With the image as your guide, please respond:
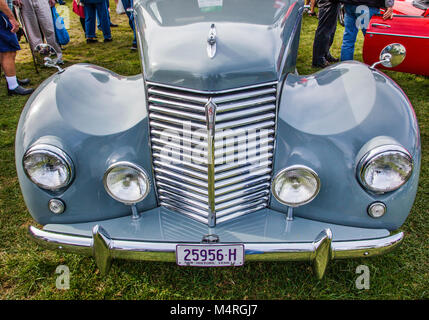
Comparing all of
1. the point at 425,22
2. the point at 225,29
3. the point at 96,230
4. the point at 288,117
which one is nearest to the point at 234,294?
the point at 96,230

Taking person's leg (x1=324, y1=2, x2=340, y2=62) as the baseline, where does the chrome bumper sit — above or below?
below

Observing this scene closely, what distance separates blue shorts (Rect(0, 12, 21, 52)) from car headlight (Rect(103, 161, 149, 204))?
12.5 feet

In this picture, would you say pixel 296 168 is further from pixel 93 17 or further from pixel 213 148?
pixel 93 17

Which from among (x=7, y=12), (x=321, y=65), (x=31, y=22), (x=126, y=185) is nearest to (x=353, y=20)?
(x=321, y=65)

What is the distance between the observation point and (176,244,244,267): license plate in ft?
6.52

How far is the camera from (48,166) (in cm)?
209

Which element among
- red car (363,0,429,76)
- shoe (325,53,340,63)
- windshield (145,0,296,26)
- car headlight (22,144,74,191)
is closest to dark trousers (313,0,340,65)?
shoe (325,53,340,63)

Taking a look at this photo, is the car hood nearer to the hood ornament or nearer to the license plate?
the hood ornament

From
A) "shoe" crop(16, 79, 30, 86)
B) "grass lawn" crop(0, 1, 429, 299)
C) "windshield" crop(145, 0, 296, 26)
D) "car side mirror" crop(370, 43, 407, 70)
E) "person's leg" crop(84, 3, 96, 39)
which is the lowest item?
"grass lawn" crop(0, 1, 429, 299)

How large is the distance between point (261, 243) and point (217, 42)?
3.97ft

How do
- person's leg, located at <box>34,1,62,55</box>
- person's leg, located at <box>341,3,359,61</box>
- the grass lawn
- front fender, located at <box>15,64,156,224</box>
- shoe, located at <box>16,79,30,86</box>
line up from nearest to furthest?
front fender, located at <box>15,64,156,224</box>, the grass lawn, person's leg, located at <box>341,3,359,61</box>, shoe, located at <box>16,79,30,86</box>, person's leg, located at <box>34,1,62,55</box>

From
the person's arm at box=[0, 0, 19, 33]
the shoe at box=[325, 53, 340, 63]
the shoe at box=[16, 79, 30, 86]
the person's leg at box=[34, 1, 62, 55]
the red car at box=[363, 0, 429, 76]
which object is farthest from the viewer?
the shoe at box=[325, 53, 340, 63]

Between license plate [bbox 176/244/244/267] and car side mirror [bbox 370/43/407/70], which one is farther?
car side mirror [bbox 370/43/407/70]

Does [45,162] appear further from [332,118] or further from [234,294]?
[332,118]
